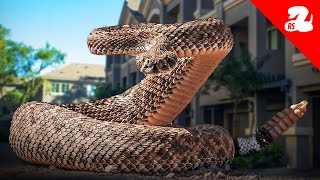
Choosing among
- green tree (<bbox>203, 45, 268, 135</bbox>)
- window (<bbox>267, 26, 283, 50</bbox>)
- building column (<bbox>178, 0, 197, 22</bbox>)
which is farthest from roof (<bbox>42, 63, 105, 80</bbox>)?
green tree (<bbox>203, 45, 268, 135</bbox>)

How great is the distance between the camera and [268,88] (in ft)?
70.7

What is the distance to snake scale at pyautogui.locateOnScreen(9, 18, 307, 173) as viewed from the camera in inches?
177

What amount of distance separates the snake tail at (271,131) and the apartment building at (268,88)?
13618 millimetres

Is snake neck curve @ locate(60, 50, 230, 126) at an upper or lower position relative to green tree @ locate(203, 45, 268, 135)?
lower

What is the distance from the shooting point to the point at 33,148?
524 cm

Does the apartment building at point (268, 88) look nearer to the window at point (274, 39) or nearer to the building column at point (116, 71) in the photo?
the window at point (274, 39)

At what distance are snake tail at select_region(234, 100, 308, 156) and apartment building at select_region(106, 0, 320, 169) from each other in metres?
13.6

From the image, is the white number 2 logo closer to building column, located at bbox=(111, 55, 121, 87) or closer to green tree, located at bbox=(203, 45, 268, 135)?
green tree, located at bbox=(203, 45, 268, 135)

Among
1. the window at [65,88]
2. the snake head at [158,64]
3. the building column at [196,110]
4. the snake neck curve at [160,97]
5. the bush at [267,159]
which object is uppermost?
the window at [65,88]

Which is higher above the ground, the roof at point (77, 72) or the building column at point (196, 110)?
the roof at point (77, 72)

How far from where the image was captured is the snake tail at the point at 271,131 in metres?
5.61

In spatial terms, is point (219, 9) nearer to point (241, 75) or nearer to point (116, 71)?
point (241, 75)

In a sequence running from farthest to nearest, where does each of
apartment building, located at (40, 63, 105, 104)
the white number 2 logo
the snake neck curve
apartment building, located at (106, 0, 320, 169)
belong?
apartment building, located at (40, 63, 105, 104)
apartment building, located at (106, 0, 320, 169)
the white number 2 logo
the snake neck curve

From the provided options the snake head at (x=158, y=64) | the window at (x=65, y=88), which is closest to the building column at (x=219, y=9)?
the snake head at (x=158, y=64)
